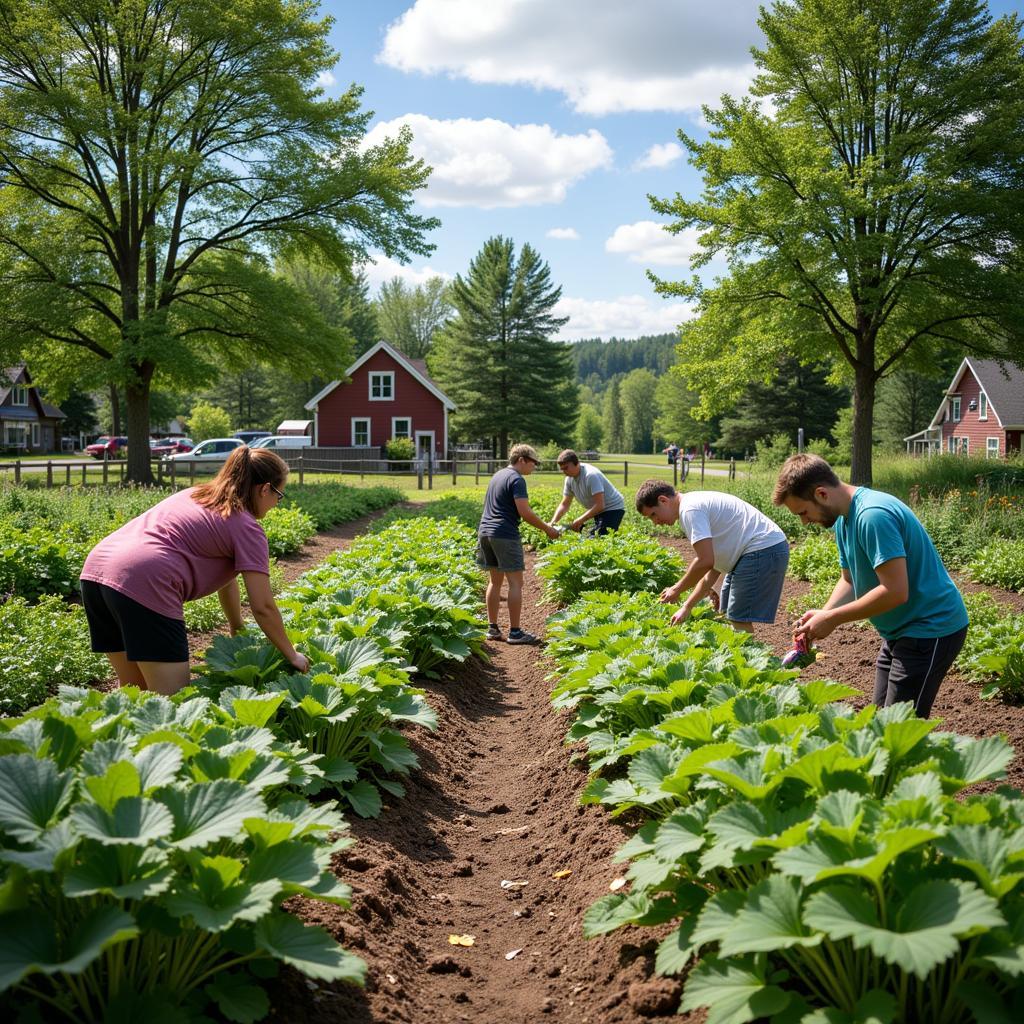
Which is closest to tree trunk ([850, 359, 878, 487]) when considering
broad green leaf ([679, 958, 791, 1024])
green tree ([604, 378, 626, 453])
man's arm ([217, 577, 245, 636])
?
man's arm ([217, 577, 245, 636])

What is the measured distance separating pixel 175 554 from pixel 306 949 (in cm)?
246

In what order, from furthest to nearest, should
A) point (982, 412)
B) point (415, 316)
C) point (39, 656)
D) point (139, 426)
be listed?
1. point (415, 316)
2. point (982, 412)
3. point (139, 426)
4. point (39, 656)

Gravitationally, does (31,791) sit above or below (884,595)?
below

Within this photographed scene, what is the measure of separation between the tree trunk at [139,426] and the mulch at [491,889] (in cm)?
2067

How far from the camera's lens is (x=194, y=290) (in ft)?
83.8

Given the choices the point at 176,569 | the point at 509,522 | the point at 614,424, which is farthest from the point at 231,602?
the point at 614,424

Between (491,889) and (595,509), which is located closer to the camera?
(491,889)

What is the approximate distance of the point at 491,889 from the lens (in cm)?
467

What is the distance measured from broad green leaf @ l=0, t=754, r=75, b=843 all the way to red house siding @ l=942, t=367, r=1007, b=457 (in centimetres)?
4398

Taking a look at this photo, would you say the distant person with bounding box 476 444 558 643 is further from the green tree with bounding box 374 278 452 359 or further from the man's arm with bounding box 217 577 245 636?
the green tree with bounding box 374 278 452 359

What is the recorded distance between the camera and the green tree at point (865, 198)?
21688 mm

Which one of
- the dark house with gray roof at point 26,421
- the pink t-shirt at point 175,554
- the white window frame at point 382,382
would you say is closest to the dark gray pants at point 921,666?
the pink t-shirt at point 175,554

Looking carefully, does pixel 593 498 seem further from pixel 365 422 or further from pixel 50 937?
pixel 365 422

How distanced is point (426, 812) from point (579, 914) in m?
1.59
